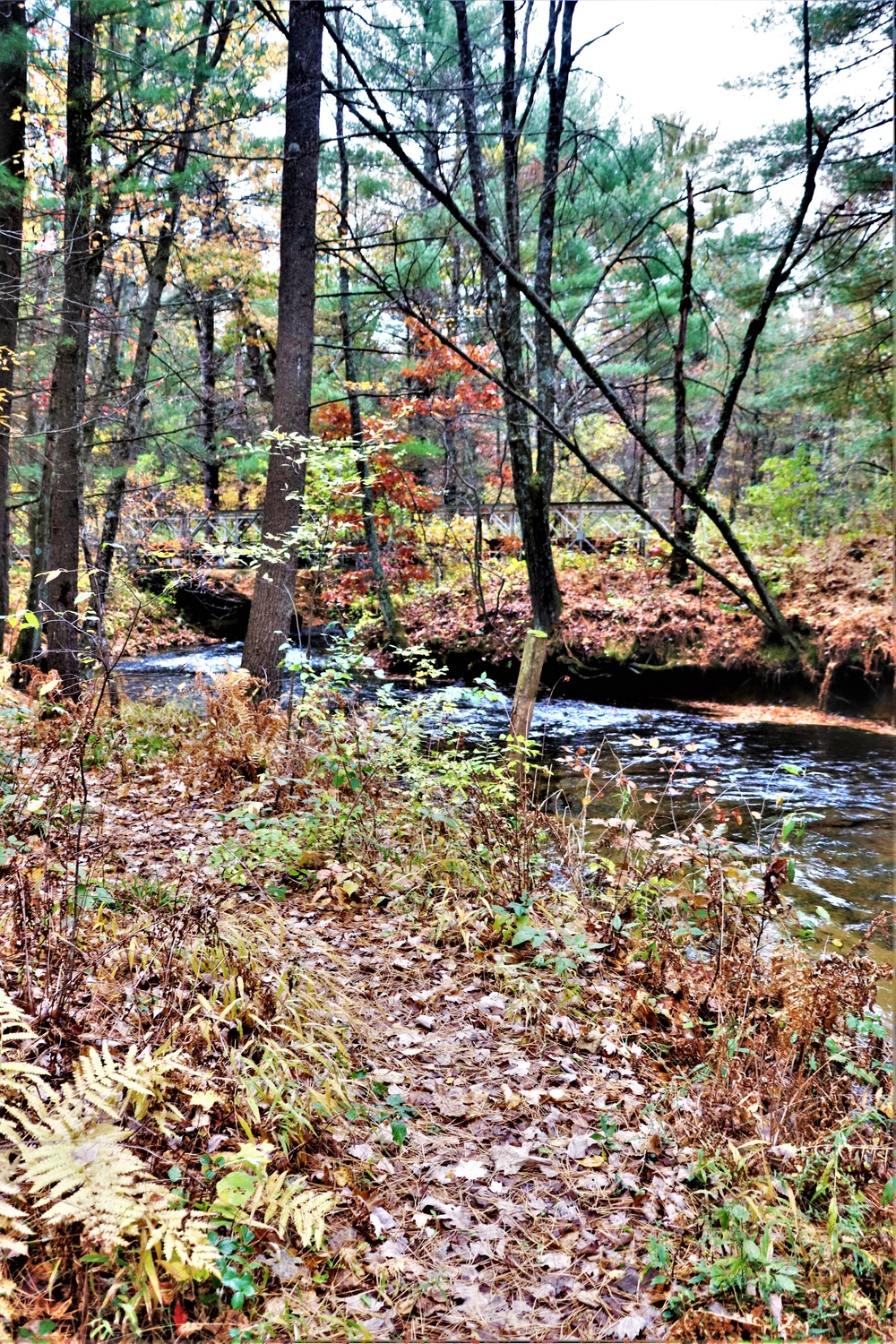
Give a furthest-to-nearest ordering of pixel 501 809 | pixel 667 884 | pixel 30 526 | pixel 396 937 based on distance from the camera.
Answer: pixel 30 526
pixel 501 809
pixel 667 884
pixel 396 937

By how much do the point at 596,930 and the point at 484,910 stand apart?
0.69 metres

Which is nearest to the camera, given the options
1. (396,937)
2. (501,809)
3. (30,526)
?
(396,937)

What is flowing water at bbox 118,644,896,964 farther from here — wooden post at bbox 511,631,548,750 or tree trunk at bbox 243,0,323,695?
tree trunk at bbox 243,0,323,695

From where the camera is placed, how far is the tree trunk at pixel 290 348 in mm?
6973

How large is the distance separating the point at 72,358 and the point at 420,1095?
8115mm

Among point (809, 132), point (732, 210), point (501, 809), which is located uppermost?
point (732, 210)

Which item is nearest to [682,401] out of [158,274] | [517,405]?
[517,405]

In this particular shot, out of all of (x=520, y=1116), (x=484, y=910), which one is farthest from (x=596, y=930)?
(x=520, y=1116)

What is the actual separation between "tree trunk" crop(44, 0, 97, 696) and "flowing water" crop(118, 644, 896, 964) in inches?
65.3

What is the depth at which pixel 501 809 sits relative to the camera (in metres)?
5.23

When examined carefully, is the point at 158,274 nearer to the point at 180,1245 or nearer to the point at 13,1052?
the point at 13,1052

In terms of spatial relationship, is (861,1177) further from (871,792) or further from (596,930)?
(871,792)

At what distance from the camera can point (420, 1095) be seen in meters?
2.80

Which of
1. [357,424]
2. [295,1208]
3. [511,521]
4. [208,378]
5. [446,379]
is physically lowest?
[295,1208]
